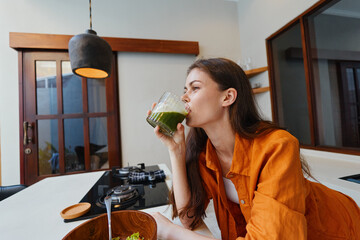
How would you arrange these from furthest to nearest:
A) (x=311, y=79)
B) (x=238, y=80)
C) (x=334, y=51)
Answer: (x=311, y=79), (x=334, y=51), (x=238, y=80)

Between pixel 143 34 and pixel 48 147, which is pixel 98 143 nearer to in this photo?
pixel 48 147

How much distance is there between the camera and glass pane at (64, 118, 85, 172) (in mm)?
2523

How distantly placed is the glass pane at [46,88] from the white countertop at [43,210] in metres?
1.47

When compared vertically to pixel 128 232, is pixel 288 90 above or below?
above

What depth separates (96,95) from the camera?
263 centimetres

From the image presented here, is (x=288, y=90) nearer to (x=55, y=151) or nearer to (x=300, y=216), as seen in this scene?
(x=300, y=216)

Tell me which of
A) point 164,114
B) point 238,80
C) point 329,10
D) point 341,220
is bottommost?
point 341,220

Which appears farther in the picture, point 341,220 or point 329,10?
point 329,10

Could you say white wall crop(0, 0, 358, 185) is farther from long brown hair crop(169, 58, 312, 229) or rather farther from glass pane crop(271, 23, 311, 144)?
long brown hair crop(169, 58, 312, 229)

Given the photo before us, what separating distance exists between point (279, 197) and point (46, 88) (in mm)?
3009

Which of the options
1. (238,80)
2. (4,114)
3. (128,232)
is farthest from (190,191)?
(4,114)

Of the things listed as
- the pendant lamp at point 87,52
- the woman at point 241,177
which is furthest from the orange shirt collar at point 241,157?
the pendant lamp at point 87,52

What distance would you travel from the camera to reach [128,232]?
1.75 ft

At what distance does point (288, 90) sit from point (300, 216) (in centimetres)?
225
